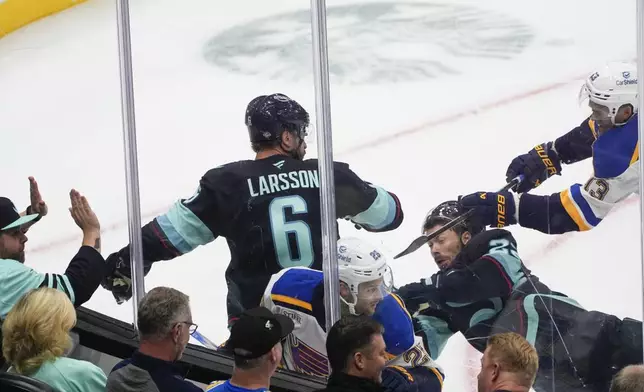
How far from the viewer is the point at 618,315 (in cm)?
258

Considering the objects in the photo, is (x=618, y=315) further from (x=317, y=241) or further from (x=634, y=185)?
(x=317, y=241)

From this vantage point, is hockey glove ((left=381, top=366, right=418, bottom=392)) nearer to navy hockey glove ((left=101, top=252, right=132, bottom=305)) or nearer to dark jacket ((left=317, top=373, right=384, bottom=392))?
dark jacket ((left=317, top=373, right=384, bottom=392))

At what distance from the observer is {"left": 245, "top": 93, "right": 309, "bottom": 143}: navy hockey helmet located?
3102 millimetres

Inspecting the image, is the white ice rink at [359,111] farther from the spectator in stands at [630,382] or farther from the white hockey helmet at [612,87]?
the spectator in stands at [630,382]

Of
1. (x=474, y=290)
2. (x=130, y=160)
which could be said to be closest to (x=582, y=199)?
(x=474, y=290)

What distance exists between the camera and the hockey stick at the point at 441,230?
2.77 meters

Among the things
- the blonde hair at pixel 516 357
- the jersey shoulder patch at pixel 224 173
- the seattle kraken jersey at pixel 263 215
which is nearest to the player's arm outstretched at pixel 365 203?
the seattle kraken jersey at pixel 263 215

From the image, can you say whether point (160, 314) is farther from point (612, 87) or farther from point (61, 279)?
point (612, 87)

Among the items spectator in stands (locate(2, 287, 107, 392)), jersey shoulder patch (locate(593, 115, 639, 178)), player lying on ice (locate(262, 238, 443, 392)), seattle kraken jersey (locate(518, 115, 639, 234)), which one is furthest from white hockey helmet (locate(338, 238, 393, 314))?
spectator in stands (locate(2, 287, 107, 392))

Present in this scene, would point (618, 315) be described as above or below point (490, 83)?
below

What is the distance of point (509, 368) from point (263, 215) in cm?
125

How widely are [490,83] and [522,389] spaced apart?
98 cm

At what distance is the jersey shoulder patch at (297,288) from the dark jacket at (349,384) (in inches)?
38.6

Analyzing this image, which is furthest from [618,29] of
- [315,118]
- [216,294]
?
[216,294]
